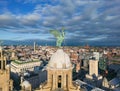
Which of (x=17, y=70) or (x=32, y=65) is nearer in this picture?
(x=17, y=70)

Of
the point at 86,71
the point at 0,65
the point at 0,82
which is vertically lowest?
the point at 86,71

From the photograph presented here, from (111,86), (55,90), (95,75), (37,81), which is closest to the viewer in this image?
(55,90)

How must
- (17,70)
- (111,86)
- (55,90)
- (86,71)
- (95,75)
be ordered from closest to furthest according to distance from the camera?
(55,90)
(111,86)
(95,75)
(17,70)
(86,71)

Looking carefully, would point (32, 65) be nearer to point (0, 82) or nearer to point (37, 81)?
point (37, 81)

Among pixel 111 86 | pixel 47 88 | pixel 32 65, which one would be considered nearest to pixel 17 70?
pixel 32 65

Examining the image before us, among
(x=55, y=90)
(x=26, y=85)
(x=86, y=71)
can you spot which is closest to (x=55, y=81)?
(x=55, y=90)

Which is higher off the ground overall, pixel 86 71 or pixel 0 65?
pixel 0 65
